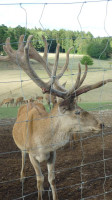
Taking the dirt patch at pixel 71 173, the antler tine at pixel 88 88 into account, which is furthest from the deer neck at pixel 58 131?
the antler tine at pixel 88 88

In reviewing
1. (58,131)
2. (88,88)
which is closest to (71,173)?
(58,131)

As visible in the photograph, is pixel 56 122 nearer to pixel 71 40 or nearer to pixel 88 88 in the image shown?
pixel 88 88

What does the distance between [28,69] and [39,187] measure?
5.88 ft

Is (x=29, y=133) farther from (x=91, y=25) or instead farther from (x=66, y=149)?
(x=66, y=149)

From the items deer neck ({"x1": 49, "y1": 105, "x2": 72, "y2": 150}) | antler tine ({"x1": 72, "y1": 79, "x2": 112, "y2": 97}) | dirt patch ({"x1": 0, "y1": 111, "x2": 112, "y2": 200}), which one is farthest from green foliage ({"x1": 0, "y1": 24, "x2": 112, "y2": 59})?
dirt patch ({"x1": 0, "y1": 111, "x2": 112, "y2": 200})

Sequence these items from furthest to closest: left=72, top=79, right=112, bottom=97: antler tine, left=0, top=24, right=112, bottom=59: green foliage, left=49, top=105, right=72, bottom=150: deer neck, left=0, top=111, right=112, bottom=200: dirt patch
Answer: left=0, top=111, right=112, bottom=200: dirt patch
left=0, top=24, right=112, bottom=59: green foliage
left=49, top=105, right=72, bottom=150: deer neck
left=72, top=79, right=112, bottom=97: antler tine

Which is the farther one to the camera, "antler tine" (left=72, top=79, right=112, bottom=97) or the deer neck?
the deer neck

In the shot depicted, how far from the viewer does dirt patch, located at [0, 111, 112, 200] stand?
4023mm

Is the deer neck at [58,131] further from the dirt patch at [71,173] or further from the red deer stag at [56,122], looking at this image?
the dirt patch at [71,173]

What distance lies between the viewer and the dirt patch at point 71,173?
158 inches

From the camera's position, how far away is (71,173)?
480 cm

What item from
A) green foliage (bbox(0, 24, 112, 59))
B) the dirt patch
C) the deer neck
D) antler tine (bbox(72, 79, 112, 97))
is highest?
green foliage (bbox(0, 24, 112, 59))

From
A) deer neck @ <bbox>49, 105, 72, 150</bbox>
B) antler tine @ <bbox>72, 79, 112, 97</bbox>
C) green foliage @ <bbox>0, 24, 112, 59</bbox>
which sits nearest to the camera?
antler tine @ <bbox>72, 79, 112, 97</bbox>

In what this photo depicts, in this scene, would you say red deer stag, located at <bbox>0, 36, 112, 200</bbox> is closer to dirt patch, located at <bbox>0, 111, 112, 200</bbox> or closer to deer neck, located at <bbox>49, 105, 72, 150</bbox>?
deer neck, located at <bbox>49, 105, 72, 150</bbox>
